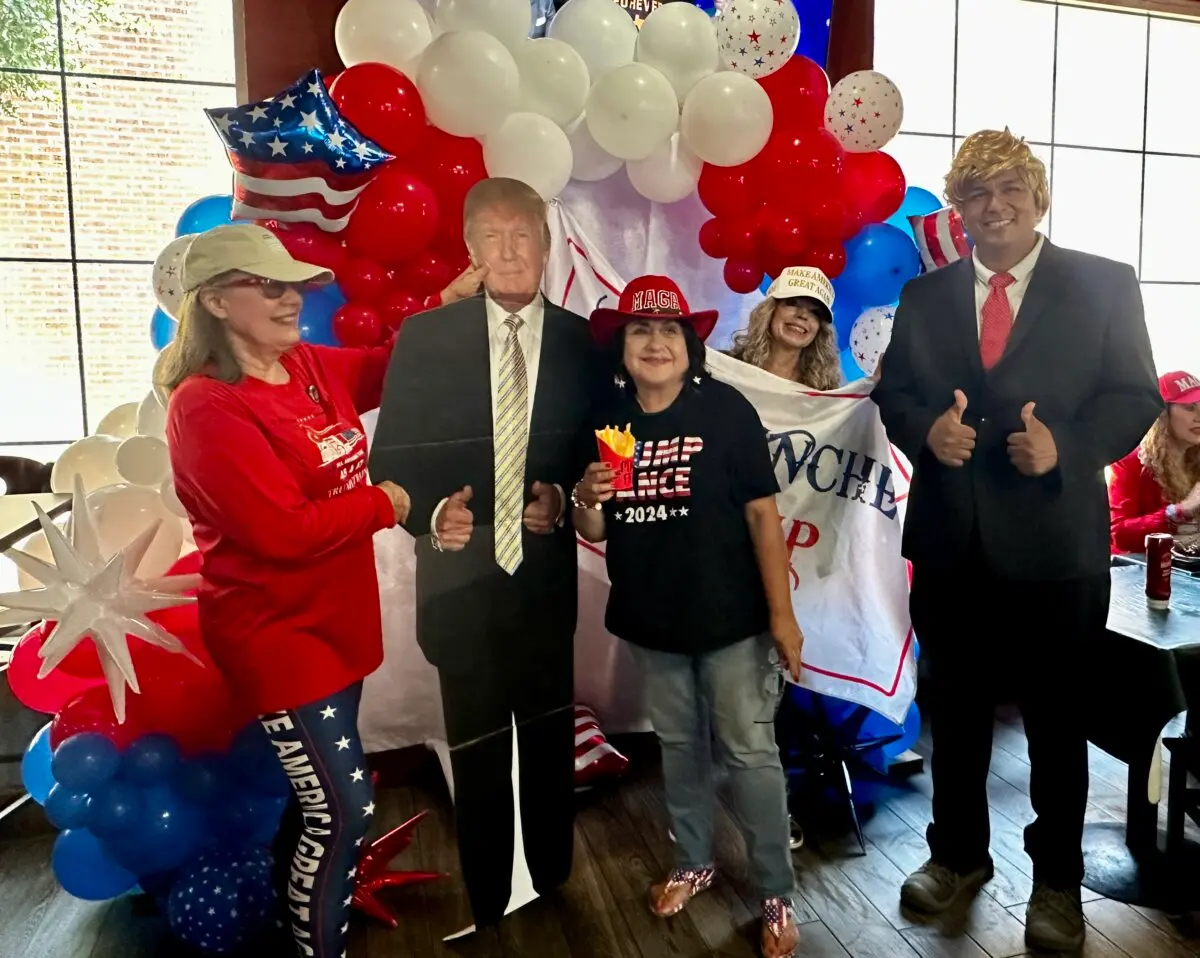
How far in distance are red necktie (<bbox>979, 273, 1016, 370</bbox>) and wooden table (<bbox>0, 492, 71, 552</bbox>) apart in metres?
2.25

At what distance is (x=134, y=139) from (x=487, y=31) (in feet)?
6.32

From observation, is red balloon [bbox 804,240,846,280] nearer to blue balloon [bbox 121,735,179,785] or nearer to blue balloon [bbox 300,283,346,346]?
blue balloon [bbox 300,283,346,346]

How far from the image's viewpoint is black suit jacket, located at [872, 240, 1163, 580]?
193 centimetres

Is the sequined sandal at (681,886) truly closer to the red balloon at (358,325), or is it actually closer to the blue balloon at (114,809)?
the blue balloon at (114,809)

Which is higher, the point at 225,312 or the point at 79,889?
Answer: the point at 225,312

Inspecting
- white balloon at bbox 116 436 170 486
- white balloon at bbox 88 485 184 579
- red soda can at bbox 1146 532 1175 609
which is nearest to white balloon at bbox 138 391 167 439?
white balloon at bbox 116 436 170 486

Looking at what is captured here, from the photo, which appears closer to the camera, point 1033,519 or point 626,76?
point 1033,519

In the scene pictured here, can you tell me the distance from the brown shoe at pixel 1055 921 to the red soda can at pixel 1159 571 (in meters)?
0.82

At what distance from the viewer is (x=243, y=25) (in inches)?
111

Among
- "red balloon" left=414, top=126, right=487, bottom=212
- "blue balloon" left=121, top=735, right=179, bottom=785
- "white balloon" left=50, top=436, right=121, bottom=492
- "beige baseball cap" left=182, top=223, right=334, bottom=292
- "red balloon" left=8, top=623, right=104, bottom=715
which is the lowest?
"blue balloon" left=121, top=735, right=179, bottom=785

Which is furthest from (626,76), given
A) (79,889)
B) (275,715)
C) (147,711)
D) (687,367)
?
(79,889)

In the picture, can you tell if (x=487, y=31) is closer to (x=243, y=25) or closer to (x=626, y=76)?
(x=626, y=76)

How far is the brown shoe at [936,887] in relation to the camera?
2.19 meters

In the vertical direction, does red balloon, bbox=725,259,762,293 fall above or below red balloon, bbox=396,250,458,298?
above
